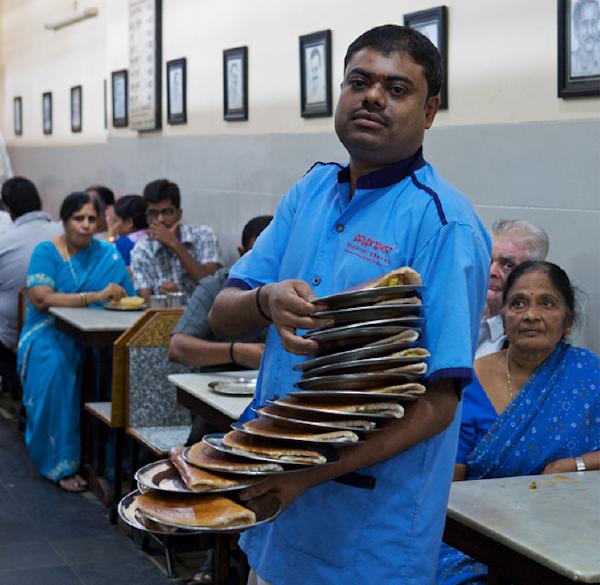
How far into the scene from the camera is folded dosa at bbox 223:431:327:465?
1.67m

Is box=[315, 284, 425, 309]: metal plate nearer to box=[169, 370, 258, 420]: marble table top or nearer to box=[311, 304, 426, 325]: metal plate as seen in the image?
box=[311, 304, 426, 325]: metal plate

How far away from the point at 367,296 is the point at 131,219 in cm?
652

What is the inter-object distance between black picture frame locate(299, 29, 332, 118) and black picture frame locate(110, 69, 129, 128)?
3.28 meters

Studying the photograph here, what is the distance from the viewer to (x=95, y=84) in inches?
435

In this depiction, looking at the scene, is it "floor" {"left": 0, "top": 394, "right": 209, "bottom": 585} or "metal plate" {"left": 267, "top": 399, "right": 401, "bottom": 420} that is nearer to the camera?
"metal plate" {"left": 267, "top": 399, "right": 401, "bottom": 420}

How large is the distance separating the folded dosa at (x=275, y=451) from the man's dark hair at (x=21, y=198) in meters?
5.85

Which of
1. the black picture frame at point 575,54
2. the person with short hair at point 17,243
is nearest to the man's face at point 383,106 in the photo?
the black picture frame at point 575,54

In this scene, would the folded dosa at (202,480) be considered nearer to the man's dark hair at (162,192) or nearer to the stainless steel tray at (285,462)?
the stainless steel tray at (285,462)

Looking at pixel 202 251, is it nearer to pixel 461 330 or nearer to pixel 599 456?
pixel 599 456

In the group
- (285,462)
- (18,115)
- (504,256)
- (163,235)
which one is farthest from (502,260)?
(18,115)

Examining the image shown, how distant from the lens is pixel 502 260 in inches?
165

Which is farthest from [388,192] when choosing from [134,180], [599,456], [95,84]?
[95,84]

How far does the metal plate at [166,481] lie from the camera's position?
5.50ft

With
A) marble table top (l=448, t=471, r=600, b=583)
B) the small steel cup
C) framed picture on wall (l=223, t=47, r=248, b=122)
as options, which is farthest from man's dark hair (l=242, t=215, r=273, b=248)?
framed picture on wall (l=223, t=47, r=248, b=122)
